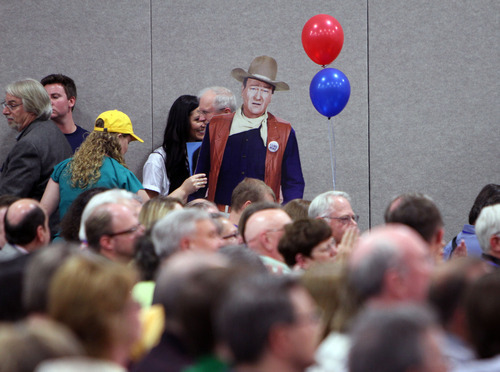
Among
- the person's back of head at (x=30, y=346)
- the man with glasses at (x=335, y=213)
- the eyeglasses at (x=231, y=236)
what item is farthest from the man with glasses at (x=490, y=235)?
→ the person's back of head at (x=30, y=346)

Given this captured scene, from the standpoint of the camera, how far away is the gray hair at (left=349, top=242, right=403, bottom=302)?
177cm

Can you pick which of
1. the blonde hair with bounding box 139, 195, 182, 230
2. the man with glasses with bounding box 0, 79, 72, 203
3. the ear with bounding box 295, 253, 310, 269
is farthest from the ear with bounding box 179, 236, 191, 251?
the man with glasses with bounding box 0, 79, 72, 203

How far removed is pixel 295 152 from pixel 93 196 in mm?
1672

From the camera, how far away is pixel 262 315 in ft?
4.76

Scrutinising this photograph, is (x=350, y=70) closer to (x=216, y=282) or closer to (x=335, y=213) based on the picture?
(x=335, y=213)

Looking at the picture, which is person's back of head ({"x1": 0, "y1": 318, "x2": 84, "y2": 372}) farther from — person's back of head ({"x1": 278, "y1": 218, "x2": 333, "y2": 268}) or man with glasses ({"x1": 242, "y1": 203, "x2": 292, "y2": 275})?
man with glasses ({"x1": 242, "y1": 203, "x2": 292, "y2": 275})

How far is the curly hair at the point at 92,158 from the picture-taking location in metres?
3.75

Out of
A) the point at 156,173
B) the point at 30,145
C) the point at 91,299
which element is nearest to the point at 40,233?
the point at 30,145

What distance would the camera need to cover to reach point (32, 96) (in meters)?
4.11

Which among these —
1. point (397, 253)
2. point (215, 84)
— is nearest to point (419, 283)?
point (397, 253)

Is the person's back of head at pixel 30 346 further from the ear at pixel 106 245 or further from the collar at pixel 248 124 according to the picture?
the collar at pixel 248 124

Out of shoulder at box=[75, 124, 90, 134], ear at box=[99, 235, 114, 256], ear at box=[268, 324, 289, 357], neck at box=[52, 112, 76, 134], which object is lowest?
ear at box=[99, 235, 114, 256]

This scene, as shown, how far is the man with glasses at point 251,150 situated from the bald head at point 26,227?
1713mm

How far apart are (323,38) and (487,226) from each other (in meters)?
1.98
